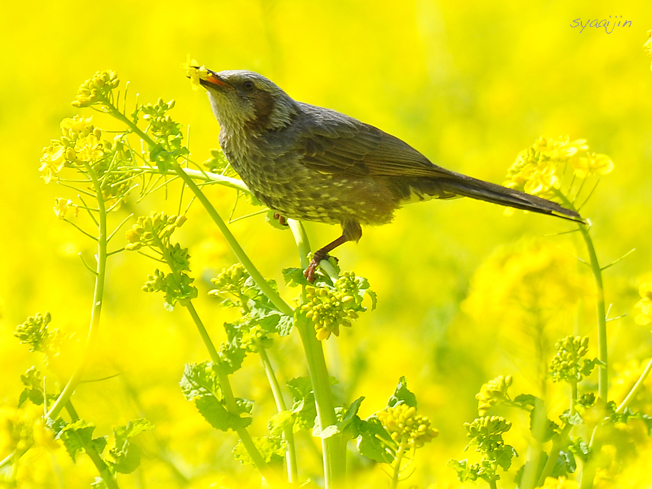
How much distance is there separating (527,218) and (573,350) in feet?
12.6

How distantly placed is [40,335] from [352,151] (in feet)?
5.70

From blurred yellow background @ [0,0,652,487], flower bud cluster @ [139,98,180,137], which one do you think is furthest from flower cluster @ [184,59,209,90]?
blurred yellow background @ [0,0,652,487]

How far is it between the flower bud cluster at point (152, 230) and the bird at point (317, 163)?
2.52 feet

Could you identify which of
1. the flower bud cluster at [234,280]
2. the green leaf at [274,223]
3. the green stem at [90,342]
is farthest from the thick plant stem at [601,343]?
the green stem at [90,342]

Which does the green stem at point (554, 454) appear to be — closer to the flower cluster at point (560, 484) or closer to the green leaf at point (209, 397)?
the flower cluster at point (560, 484)

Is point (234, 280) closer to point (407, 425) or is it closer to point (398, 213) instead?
point (407, 425)

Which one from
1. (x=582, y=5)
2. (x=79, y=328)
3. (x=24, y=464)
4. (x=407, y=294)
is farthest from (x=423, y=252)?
(x=582, y=5)

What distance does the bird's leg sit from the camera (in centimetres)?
254

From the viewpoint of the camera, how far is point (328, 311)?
1.99 meters

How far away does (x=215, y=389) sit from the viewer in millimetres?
2295

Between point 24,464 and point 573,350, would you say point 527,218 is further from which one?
point 24,464

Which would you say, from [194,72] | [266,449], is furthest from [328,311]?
[194,72]

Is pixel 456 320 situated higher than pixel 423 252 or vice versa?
pixel 423 252

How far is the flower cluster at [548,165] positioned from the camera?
7.73 ft
